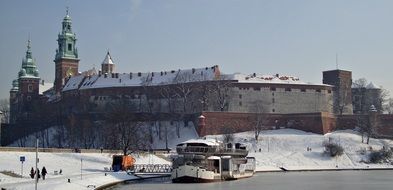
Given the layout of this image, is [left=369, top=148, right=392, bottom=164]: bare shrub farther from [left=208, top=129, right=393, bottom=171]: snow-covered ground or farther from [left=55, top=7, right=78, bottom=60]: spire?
[left=55, top=7, right=78, bottom=60]: spire

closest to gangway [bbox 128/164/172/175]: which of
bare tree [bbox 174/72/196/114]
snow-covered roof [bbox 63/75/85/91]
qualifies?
bare tree [bbox 174/72/196/114]

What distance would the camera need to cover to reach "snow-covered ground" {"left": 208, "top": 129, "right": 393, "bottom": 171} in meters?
76.2

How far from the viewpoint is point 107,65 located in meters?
133

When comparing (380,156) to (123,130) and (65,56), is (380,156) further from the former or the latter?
(65,56)

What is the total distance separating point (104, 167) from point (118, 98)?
52860 millimetres

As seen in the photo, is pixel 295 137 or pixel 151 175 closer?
pixel 151 175

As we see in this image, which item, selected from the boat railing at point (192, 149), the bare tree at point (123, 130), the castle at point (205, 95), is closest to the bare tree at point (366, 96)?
the castle at point (205, 95)

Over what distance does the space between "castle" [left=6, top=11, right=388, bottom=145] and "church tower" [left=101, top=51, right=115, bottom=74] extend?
6.83 m

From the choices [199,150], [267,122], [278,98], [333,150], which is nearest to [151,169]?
[199,150]

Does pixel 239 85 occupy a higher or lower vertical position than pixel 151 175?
higher

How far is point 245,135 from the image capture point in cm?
9100

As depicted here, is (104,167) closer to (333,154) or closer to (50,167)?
(50,167)

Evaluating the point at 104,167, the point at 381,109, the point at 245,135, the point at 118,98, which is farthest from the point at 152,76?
the point at 104,167

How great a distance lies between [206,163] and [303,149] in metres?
33.0
